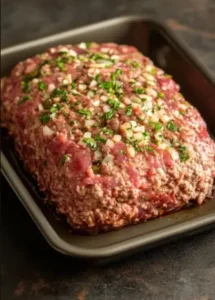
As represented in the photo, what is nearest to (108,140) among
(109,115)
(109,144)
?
(109,144)

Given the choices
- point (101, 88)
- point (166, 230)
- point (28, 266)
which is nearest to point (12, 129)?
point (101, 88)

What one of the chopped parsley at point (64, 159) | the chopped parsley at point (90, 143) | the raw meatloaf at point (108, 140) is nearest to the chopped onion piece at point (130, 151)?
the raw meatloaf at point (108, 140)

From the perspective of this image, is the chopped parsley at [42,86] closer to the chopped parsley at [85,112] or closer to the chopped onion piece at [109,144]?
the chopped parsley at [85,112]

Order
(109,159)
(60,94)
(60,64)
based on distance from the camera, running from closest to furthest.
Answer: (109,159) → (60,94) → (60,64)

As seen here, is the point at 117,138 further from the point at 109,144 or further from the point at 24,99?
the point at 24,99

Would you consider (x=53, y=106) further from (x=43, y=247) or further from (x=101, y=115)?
(x=43, y=247)

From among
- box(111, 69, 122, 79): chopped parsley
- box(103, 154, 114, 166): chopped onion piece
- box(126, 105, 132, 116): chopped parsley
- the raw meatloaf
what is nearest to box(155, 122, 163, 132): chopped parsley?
the raw meatloaf
